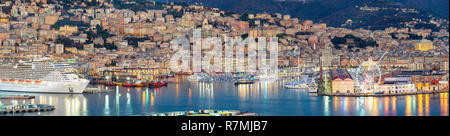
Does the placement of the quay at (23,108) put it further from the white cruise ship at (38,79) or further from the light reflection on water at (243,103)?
the white cruise ship at (38,79)

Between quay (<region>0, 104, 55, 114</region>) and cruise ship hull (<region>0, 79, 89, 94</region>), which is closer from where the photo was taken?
quay (<region>0, 104, 55, 114</region>)

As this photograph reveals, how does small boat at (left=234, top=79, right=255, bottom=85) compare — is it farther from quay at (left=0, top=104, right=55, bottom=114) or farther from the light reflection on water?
quay at (left=0, top=104, right=55, bottom=114)

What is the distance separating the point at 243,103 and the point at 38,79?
6.05 meters

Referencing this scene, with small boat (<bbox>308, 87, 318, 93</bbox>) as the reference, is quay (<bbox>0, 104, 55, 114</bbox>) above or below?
below

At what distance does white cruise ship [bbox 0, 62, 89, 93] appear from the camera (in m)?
16.6

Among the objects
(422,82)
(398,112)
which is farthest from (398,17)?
(398,112)

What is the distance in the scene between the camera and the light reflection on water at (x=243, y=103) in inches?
459

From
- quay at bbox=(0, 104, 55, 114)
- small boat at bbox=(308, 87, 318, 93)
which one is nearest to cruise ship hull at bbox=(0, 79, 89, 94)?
quay at bbox=(0, 104, 55, 114)

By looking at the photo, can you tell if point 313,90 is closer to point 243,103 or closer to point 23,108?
point 243,103

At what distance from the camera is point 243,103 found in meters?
13.2

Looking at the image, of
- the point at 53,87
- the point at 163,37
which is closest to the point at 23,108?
the point at 53,87


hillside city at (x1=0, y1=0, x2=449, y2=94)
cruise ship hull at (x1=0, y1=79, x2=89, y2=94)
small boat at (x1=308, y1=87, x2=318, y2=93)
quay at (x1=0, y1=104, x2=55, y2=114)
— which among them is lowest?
quay at (x1=0, y1=104, x2=55, y2=114)

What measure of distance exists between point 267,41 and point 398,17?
38.2 ft

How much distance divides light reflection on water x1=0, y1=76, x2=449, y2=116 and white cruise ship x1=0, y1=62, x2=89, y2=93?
2.72ft
